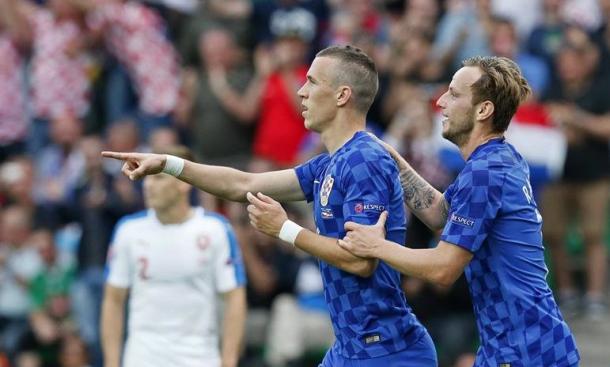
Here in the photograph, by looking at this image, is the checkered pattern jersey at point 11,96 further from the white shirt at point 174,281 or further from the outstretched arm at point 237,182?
the outstretched arm at point 237,182

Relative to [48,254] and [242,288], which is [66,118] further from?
[242,288]

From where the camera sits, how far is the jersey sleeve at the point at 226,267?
882 cm

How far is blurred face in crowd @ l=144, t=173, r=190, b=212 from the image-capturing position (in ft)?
28.6

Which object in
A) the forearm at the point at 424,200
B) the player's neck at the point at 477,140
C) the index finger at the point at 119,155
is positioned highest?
the player's neck at the point at 477,140

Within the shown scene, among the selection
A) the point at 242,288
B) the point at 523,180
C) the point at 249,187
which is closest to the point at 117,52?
the point at 242,288

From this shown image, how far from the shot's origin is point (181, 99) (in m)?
14.6

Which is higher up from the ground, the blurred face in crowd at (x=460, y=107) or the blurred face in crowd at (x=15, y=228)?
the blurred face in crowd at (x=460, y=107)

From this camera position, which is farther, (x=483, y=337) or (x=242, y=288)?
(x=242, y=288)

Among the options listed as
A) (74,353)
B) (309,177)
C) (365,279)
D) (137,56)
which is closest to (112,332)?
(309,177)

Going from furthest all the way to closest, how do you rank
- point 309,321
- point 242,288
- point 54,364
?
point 54,364 → point 309,321 → point 242,288

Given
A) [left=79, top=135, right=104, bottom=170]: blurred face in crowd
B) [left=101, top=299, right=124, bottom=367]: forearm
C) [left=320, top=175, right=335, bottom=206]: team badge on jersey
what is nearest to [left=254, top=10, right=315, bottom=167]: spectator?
[left=79, top=135, right=104, bottom=170]: blurred face in crowd

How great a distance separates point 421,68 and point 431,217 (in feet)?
21.3

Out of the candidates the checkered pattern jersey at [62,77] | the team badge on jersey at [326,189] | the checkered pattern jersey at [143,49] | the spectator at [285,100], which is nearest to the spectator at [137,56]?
the checkered pattern jersey at [143,49]

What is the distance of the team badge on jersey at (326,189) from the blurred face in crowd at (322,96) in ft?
1.12
